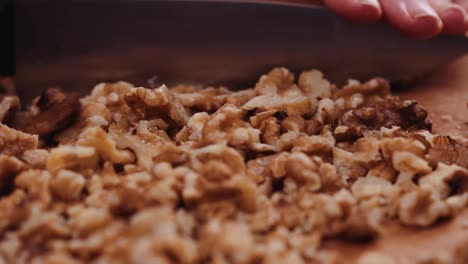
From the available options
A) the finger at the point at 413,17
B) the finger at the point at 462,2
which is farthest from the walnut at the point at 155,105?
the finger at the point at 462,2

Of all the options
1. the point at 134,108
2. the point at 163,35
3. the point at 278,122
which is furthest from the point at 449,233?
the point at 163,35

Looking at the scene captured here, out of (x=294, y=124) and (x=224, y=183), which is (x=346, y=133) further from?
(x=224, y=183)

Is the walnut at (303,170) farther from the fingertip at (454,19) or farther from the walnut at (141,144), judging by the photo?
the fingertip at (454,19)

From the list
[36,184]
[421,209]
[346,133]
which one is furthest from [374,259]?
[36,184]

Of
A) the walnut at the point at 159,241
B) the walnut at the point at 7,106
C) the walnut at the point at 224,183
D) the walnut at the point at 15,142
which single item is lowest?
the walnut at the point at 7,106

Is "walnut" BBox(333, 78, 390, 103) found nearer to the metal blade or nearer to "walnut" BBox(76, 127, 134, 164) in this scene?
the metal blade
